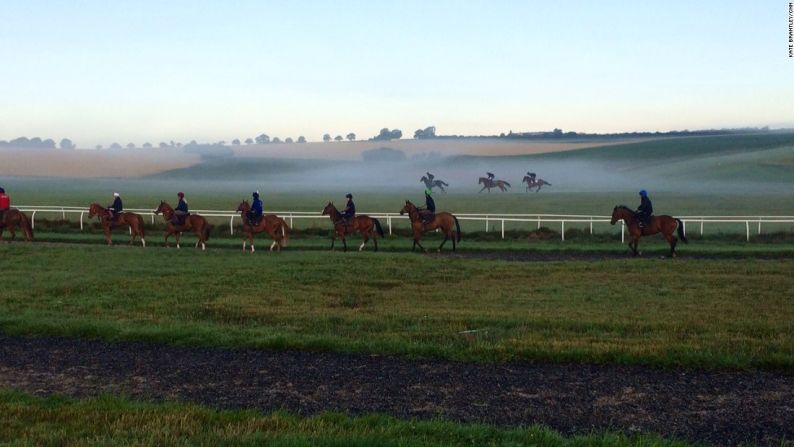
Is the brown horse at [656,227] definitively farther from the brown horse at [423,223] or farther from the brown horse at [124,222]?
the brown horse at [124,222]

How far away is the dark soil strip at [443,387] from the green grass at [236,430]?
0.57 metres

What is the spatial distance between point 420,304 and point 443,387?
5967mm

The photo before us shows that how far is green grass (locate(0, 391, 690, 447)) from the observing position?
636 centimetres

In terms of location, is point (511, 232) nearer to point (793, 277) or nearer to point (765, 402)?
point (793, 277)

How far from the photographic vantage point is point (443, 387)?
8648 mm

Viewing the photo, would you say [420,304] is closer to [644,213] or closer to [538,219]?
[644,213]

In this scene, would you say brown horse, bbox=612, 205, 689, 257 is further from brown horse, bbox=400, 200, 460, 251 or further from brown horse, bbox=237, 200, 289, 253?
brown horse, bbox=237, 200, 289, 253

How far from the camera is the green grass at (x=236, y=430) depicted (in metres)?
6.36

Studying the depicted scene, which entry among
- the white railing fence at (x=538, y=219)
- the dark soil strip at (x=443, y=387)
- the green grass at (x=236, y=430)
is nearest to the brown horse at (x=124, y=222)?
the white railing fence at (x=538, y=219)

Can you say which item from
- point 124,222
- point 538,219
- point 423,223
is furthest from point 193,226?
point 538,219

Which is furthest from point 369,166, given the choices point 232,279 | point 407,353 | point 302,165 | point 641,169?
point 407,353

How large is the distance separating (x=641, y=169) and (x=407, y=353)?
81.1 m

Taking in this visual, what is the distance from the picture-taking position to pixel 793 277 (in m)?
17.2

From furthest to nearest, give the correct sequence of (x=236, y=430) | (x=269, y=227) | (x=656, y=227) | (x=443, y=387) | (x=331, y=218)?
(x=331, y=218) < (x=269, y=227) < (x=656, y=227) < (x=443, y=387) < (x=236, y=430)
